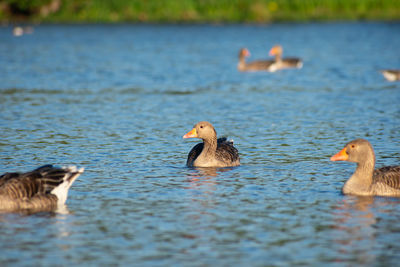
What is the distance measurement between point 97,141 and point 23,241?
7594 mm

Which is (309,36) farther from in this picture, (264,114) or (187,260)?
(187,260)

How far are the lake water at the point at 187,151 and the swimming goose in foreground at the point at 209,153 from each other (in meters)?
0.30

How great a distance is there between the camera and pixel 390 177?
1214cm

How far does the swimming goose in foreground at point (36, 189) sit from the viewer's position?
37.1 ft

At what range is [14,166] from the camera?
47.7 ft

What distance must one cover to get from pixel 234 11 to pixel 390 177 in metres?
49.5

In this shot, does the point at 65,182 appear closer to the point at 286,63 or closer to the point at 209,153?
the point at 209,153

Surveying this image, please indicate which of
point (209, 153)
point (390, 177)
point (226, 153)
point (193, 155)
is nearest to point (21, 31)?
point (193, 155)

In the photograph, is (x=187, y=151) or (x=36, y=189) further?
(x=187, y=151)

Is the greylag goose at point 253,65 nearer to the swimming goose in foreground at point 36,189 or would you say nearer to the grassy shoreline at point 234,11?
the swimming goose in foreground at point 36,189

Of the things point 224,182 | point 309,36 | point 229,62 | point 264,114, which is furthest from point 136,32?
point 224,182

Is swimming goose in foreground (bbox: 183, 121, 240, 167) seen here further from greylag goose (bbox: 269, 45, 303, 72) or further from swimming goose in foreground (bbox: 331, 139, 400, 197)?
greylag goose (bbox: 269, 45, 303, 72)

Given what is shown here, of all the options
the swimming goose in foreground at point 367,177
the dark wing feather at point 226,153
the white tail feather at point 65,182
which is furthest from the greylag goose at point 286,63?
the white tail feather at point 65,182

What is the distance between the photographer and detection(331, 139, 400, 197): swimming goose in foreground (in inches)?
476
